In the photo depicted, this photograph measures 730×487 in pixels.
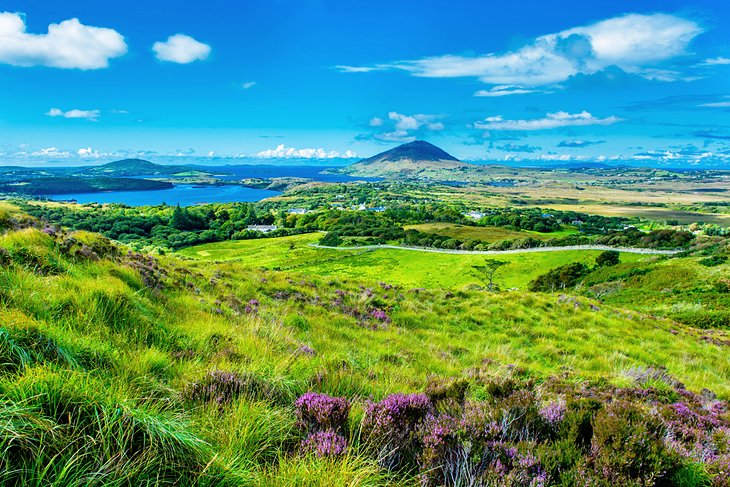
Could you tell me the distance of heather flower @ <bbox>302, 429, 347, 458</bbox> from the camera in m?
3.05

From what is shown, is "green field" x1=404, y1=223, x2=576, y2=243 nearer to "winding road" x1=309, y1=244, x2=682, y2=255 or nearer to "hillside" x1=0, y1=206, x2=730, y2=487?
"winding road" x1=309, y1=244, x2=682, y2=255

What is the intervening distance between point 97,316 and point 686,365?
16002mm

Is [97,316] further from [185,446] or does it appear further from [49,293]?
[185,446]

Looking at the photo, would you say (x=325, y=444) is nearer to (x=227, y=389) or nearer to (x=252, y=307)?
(x=227, y=389)

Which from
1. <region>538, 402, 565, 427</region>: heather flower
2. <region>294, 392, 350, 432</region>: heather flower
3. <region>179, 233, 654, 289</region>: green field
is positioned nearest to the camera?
<region>294, 392, 350, 432</region>: heather flower

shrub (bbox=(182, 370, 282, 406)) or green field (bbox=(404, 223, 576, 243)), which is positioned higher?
shrub (bbox=(182, 370, 282, 406))

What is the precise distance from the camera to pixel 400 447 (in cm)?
338

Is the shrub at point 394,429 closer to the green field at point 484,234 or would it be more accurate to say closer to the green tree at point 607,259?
the green tree at point 607,259

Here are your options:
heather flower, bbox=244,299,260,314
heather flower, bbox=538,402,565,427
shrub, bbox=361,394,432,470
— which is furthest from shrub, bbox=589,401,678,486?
heather flower, bbox=244,299,260,314

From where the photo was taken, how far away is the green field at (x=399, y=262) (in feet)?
226

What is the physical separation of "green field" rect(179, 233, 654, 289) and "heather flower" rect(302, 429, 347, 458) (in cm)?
4822

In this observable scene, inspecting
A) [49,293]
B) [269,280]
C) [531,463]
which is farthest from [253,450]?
[269,280]

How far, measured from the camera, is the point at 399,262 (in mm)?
88938

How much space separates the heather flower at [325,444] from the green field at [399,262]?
4822 cm
